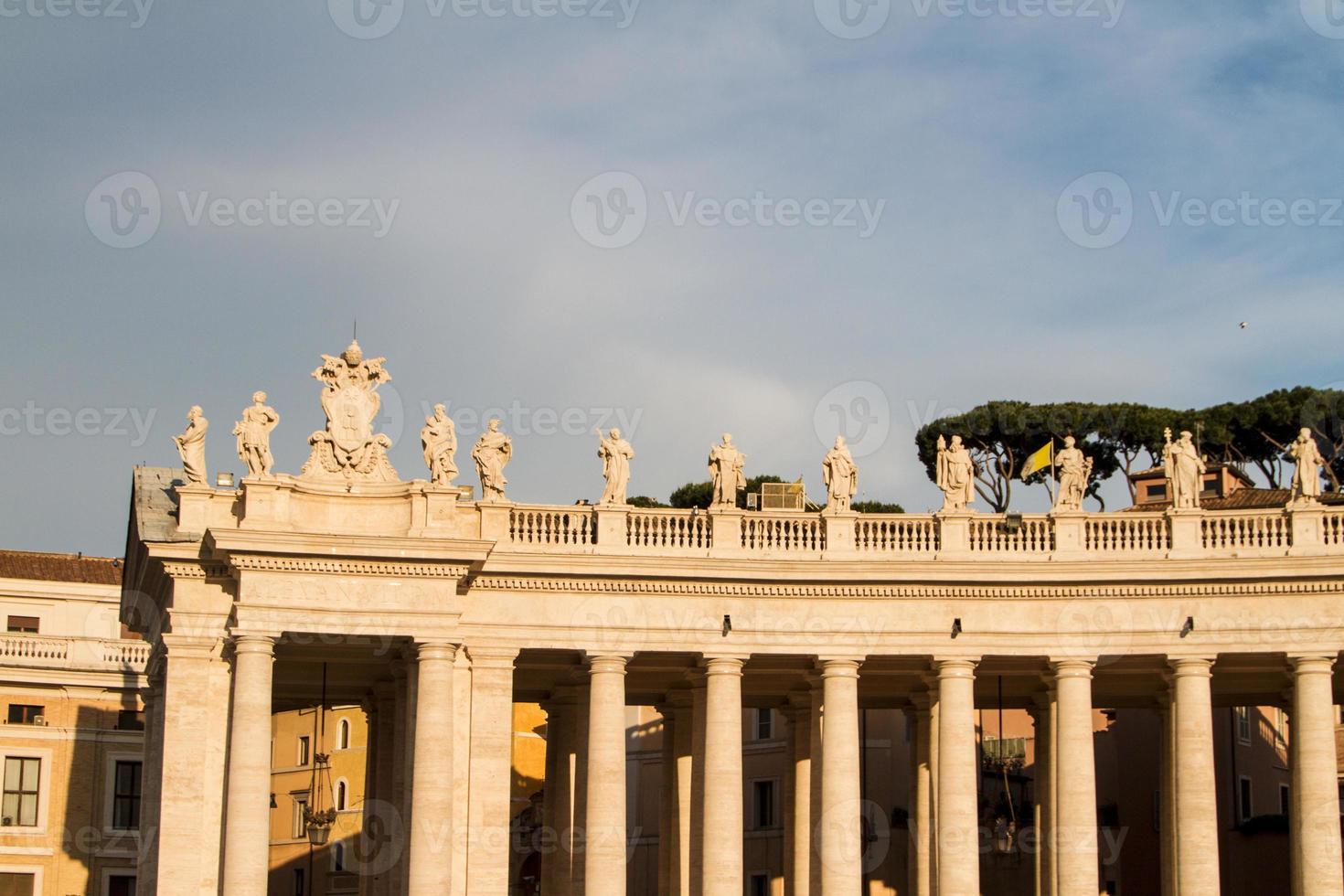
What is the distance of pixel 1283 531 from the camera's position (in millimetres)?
67562

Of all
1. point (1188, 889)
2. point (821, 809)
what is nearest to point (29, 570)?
point (821, 809)

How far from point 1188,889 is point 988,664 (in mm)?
10085

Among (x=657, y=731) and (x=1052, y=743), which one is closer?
(x=1052, y=743)

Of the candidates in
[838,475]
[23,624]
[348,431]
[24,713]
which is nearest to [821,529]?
[838,475]

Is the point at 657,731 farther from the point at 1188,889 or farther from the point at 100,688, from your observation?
the point at 1188,889

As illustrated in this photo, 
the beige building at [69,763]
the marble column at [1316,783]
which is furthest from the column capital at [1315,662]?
the beige building at [69,763]

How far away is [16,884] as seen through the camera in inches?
3900

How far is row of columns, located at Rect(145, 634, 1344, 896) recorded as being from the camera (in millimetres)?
62375

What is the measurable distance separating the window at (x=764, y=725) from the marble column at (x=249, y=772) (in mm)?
43244

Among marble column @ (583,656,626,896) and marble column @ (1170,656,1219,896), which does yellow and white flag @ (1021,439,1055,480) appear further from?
marble column @ (583,656,626,896)

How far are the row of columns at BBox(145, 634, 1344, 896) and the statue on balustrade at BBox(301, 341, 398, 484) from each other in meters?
6.40

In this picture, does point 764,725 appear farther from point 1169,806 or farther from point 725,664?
point 1169,806

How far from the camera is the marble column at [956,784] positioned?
65688 mm

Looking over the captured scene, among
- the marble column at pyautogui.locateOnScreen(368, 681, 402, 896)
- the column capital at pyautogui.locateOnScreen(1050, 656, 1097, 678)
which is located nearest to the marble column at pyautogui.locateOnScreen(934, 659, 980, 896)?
the column capital at pyautogui.locateOnScreen(1050, 656, 1097, 678)
